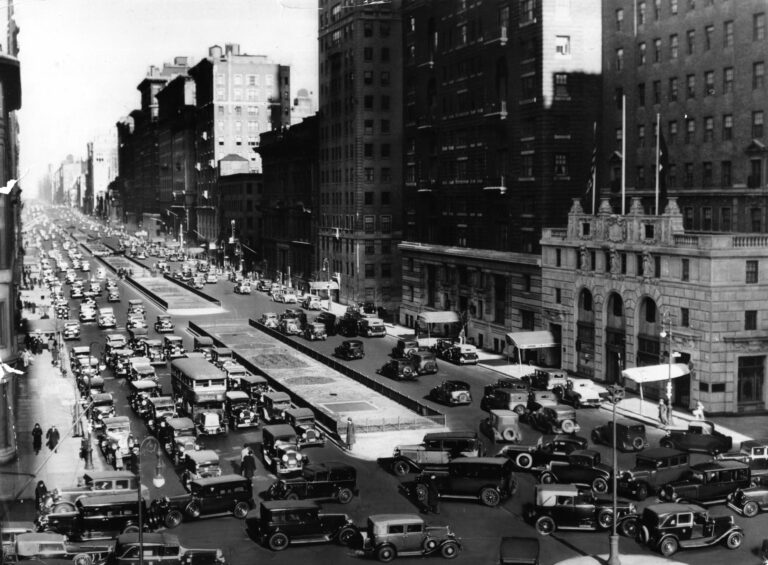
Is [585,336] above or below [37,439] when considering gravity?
above

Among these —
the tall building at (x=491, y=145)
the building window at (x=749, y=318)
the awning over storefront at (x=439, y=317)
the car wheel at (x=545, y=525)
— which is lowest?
the car wheel at (x=545, y=525)

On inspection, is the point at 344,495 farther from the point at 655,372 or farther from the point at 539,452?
the point at 655,372

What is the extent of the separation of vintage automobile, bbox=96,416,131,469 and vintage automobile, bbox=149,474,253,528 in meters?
9.60

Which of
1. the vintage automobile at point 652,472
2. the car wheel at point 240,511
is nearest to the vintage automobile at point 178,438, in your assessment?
the car wheel at point 240,511

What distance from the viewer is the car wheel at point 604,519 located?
41.2 metres

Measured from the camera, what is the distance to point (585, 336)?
7775 centimetres

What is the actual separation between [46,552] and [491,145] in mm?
66770

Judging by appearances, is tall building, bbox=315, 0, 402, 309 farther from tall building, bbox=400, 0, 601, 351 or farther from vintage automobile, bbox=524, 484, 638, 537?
vintage automobile, bbox=524, 484, 638, 537

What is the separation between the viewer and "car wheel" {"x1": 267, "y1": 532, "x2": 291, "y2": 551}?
38.9 meters

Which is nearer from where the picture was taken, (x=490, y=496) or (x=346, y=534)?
(x=346, y=534)

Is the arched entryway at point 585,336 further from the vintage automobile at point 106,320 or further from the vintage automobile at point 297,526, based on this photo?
the vintage automobile at point 106,320

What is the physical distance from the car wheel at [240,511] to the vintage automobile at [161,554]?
7.26 m

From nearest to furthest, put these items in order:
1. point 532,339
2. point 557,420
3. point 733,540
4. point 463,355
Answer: point 733,540 → point 557,420 → point 532,339 → point 463,355

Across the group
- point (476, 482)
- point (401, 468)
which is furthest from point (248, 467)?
point (476, 482)
